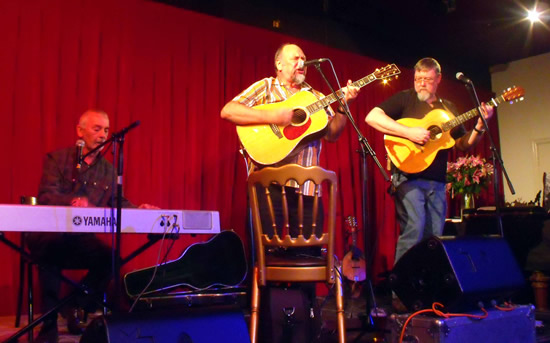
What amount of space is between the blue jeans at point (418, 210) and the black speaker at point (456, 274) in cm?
78

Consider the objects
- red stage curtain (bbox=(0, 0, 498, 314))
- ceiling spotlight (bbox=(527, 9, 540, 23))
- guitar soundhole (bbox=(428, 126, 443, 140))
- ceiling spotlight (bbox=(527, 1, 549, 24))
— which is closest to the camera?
guitar soundhole (bbox=(428, 126, 443, 140))

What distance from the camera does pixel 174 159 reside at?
4.73 m

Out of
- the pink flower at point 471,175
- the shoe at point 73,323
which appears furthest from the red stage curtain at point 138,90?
the pink flower at point 471,175

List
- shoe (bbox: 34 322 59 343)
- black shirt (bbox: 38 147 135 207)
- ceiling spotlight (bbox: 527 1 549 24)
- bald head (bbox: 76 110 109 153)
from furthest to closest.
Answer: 1. ceiling spotlight (bbox: 527 1 549 24)
2. bald head (bbox: 76 110 109 153)
3. black shirt (bbox: 38 147 135 207)
4. shoe (bbox: 34 322 59 343)

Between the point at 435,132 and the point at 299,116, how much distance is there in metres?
1.28

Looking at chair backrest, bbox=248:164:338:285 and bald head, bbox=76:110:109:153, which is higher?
bald head, bbox=76:110:109:153

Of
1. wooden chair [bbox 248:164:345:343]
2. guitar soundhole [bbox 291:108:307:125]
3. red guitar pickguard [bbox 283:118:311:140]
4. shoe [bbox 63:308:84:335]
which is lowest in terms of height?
shoe [bbox 63:308:84:335]

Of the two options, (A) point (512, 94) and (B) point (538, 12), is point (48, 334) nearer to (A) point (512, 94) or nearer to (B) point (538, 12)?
(A) point (512, 94)

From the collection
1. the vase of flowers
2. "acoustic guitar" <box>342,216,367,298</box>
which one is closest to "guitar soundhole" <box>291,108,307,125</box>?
"acoustic guitar" <box>342,216,367,298</box>

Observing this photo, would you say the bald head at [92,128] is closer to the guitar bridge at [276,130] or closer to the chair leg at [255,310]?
the guitar bridge at [276,130]

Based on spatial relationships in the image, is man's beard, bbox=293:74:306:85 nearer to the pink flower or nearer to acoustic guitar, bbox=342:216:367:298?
acoustic guitar, bbox=342:216:367:298

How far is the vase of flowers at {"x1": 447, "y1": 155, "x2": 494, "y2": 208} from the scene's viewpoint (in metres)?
5.62

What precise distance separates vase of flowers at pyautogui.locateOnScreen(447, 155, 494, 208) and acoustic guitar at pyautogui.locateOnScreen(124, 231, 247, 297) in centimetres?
288

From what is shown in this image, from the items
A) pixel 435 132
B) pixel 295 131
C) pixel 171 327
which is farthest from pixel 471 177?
pixel 171 327
